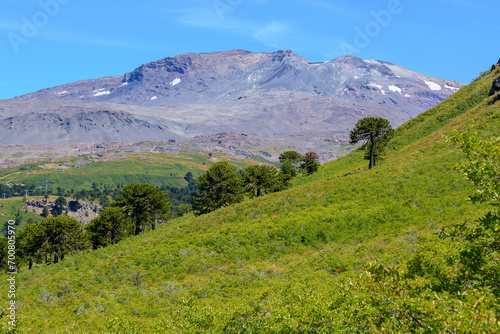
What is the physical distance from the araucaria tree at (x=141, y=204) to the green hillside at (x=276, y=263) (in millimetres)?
24733

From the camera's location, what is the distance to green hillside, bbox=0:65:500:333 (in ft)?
51.6

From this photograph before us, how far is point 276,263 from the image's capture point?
29.8 m

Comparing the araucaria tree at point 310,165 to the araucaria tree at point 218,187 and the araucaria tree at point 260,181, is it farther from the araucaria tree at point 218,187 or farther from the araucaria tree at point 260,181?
the araucaria tree at point 218,187

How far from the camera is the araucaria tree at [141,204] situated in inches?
2795

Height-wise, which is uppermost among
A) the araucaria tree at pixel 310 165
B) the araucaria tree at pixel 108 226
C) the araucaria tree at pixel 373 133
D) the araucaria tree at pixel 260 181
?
the araucaria tree at pixel 373 133

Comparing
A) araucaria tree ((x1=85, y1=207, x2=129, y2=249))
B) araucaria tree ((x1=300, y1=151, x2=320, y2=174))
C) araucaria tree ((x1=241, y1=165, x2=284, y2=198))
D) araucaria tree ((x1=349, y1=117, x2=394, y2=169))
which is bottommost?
araucaria tree ((x1=85, y1=207, x2=129, y2=249))

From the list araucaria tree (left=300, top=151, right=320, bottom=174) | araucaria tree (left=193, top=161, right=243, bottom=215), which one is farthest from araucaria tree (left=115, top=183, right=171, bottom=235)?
araucaria tree (left=300, top=151, right=320, bottom=174)

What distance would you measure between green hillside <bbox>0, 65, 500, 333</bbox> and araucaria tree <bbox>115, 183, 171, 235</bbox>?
81.1ft

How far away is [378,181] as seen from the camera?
4134 centimetres

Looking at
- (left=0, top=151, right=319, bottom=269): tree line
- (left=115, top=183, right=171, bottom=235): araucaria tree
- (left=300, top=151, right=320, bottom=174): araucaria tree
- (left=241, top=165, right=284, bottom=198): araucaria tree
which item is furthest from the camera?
(left=300, top=151, right=320, bottom=174): araucaria tree

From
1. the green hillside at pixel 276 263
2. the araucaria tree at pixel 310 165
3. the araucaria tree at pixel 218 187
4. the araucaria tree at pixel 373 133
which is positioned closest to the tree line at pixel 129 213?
the araucaria tree at pixel 218 187

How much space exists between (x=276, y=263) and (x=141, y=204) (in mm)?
48512

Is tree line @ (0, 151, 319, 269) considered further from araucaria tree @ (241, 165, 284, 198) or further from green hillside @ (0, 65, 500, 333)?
green hillside @ (0, 65, 500, 333)

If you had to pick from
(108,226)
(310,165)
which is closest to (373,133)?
(310,165)
